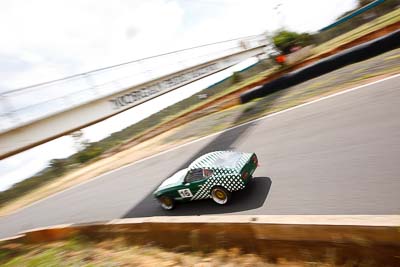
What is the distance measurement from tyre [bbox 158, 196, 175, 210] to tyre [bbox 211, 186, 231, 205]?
1.35 meters

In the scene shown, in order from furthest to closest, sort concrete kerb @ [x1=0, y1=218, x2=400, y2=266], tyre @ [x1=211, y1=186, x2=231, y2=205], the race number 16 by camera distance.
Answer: the race number 16
tyre @ [x1=211, y1=186, x2=231, y2=205]
concrete kerb @ [x1=0, y1=218, x2=400, y2=266]

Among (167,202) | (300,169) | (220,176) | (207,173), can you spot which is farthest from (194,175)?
(300,169)

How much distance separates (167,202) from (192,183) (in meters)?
1.13

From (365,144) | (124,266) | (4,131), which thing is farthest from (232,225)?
(4,131)

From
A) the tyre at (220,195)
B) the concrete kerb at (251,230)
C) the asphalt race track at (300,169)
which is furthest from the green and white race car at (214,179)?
the concrete kerb at (251,230)

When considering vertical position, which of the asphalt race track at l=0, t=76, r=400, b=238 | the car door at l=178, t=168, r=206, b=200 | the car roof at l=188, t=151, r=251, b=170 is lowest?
the asphalt race track at l=0, t=76, r=400, b=238

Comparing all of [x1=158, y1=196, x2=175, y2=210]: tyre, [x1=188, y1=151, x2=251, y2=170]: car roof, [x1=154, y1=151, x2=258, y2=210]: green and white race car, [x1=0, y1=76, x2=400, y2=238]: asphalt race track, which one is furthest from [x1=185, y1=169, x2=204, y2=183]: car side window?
[x1=158, y1=196, x2=175, y2=210]: tyre

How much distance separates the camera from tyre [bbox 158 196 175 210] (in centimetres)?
765

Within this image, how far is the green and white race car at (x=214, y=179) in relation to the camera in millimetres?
6523

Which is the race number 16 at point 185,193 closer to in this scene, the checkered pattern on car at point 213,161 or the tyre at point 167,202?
the tyre at point 167,202

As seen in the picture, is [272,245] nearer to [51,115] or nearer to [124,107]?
[51,115]

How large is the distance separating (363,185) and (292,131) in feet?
13.5

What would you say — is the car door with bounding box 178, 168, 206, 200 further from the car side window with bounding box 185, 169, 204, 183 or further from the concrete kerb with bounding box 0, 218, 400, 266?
the concrete kerb with bounding box 0, 218, 400, 266

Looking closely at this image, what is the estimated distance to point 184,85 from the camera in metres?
25.2
